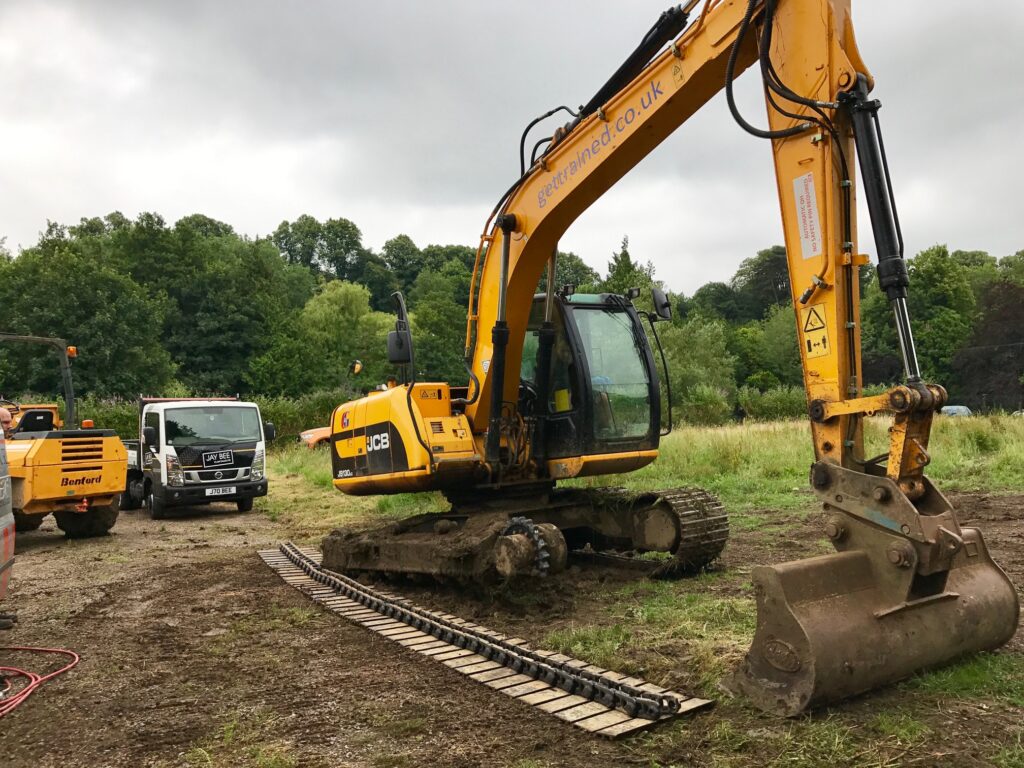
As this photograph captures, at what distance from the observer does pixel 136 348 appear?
123 feet

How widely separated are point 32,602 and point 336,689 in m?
4.18

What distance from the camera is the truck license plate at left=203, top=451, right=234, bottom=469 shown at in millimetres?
13266

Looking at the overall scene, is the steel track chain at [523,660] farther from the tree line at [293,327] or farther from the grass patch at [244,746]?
the tree line at [293,327]

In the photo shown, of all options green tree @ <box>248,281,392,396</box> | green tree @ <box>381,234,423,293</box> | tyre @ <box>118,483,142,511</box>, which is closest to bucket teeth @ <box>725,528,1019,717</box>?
tyre @ <box>118,483,142,511</box>

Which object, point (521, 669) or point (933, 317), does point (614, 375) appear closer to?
point (521, 669)

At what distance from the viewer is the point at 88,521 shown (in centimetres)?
1082

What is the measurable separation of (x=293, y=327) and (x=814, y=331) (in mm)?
49063

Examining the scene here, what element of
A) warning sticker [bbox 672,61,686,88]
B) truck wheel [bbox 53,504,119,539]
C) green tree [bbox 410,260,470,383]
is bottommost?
truck wheel [bbox 53,504,119,539]

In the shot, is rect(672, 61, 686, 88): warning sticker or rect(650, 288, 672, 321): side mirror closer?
rect(672, 61, 686, 88): warning sticker

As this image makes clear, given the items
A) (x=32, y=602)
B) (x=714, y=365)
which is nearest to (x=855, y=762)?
(x=32, y=602)

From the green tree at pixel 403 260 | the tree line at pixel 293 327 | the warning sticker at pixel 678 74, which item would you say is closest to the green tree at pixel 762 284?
the tree line at pixel 293 327

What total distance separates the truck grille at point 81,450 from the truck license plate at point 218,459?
296 centimetres

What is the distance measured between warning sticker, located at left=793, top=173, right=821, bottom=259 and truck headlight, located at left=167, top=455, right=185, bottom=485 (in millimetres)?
11441

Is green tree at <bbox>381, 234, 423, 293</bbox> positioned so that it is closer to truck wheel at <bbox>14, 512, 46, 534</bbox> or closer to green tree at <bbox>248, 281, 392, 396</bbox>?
green tree at <bbox>248, 281, 392, 396</bbox>
